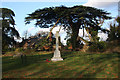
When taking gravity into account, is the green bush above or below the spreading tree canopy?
below

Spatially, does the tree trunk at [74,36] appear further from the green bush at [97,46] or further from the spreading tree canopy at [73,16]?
the green bush at [97,46]

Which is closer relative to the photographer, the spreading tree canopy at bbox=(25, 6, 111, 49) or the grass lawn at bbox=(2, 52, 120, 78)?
the grass lawn at bbox=(2, 52, 120, 78)

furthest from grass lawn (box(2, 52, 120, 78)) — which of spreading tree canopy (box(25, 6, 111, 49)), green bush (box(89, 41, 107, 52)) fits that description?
spreading tree canopy (box(25, 6, 111, 49))

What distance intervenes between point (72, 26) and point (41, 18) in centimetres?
699

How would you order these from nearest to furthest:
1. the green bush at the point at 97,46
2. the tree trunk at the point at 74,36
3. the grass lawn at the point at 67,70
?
1. the grass lawn at the point at 67,70
2. the green bush at the point at 97,46
3. the tree trunk at the point at 74,36

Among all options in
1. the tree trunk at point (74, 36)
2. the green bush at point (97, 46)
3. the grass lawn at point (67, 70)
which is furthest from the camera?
the tree trunk at point (74, 36)

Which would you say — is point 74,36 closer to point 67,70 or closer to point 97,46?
point 97,46

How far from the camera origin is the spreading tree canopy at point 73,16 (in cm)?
2439

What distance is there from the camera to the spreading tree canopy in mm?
24391

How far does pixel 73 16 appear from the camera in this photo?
27.1m

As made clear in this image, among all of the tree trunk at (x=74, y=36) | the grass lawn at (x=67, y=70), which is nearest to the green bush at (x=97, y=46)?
the tree trunk at (x=74, y=36)

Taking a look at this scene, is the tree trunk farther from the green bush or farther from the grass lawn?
the grass lawn

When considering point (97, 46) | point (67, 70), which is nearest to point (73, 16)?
point (97, 46)

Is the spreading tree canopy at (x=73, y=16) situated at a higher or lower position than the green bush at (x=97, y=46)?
higher
